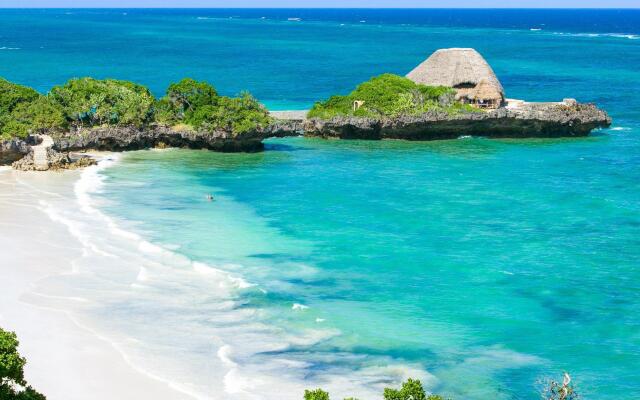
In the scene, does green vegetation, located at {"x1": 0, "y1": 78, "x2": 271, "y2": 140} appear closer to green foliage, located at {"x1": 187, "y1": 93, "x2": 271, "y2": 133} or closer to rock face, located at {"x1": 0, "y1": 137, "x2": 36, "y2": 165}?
green foliage, located at {"x1": 187, "y1": 93, "x2": 271, "y2": 133}

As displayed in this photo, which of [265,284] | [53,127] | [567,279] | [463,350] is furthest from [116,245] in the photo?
[53,127]

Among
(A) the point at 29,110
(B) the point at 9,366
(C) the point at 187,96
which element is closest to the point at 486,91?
(C) the point at 187,96

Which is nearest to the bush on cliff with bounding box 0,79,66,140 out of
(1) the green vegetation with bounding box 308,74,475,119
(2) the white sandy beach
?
(2) the white sandy beach

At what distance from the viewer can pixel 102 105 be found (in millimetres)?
54062

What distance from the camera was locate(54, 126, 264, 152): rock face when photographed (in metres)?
51.5

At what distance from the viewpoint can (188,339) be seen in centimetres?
2541

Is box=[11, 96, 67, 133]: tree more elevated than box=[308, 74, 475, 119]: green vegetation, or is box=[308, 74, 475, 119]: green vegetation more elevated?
box=[308, 74, 475, 119]: green vegetation

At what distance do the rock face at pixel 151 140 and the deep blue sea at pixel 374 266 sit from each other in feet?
3.62

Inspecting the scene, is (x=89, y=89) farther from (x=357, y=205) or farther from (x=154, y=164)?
(x=357, y=205)

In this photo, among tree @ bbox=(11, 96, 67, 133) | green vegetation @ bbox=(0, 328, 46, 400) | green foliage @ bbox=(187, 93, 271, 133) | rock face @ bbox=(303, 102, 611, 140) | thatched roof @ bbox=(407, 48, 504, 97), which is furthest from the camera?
thatched roof @ bbox=(407, 48, 504, 97)

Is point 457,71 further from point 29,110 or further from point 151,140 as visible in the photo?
point 29,110

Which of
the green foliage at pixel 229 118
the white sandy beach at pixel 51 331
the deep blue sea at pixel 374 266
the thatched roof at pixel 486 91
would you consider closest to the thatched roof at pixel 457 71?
the thatched roof at pixel 486 91

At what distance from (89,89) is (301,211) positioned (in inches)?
860

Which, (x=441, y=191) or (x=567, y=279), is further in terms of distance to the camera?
(x=441, y=191)
